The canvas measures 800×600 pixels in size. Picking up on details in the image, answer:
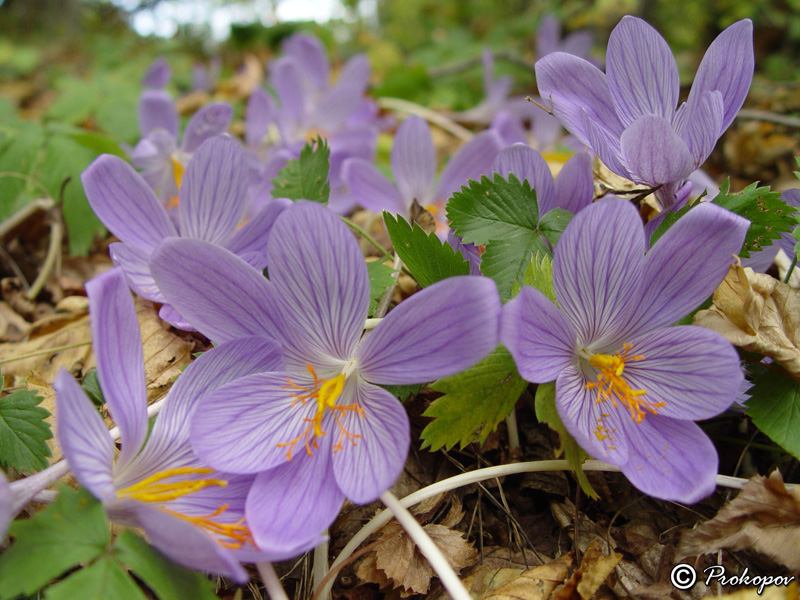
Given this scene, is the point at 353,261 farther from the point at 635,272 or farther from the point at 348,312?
the point at 635,272

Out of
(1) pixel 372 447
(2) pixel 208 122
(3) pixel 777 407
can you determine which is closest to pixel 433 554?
(1) pixel 372 447

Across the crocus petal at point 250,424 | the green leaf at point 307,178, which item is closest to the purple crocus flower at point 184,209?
the green leaf at point 307,178

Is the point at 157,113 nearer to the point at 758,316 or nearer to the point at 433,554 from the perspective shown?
the point at 433,554

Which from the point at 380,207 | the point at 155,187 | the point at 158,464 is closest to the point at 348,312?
the point at 158,464

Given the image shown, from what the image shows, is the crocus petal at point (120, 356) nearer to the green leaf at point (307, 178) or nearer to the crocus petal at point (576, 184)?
the green leaf at point (307, 178)

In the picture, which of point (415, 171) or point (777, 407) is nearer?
point (777, 407)

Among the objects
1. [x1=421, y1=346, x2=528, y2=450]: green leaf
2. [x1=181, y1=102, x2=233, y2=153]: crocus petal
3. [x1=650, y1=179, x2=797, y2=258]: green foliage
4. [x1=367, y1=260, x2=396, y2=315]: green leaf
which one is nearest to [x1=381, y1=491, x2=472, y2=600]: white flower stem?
[x1=421, y1=346, x2=528, y2=450]: green leaf

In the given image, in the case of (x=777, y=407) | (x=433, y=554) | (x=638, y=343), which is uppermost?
(x=638, y=343)

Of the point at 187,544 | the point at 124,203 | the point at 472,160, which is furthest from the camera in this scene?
the point at 472,160
